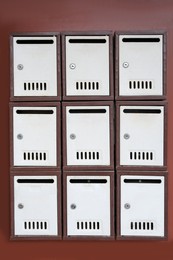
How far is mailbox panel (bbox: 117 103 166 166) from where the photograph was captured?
72.6 inches

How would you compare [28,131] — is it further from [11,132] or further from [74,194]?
[74,194]

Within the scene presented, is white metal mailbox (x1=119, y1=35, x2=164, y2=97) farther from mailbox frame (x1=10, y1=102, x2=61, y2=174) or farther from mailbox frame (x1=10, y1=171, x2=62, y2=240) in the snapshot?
mailbox frame (x1=10, y1=171, x2=62, y2=240)

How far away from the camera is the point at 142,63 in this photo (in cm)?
183

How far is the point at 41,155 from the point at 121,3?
0.76 m

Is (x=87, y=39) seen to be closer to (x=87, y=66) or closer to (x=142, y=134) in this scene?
(x=87, y=66)

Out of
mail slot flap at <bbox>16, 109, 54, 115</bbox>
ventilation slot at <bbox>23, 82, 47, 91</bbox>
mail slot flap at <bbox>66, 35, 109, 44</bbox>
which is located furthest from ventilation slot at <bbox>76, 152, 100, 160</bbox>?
mail slot flap at <bbox>66, 35, 109, 44</bbox>

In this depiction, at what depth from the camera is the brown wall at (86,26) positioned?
6.33ft

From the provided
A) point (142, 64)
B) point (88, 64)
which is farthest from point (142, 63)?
point (88, 64)

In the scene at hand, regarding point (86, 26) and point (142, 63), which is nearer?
point (142, 63)

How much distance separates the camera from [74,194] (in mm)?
A: 1874

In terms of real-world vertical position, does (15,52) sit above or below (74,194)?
above

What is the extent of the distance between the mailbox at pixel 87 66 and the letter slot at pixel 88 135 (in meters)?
0.06

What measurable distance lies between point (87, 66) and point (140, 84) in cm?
24

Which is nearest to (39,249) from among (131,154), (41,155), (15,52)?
(41,155)
